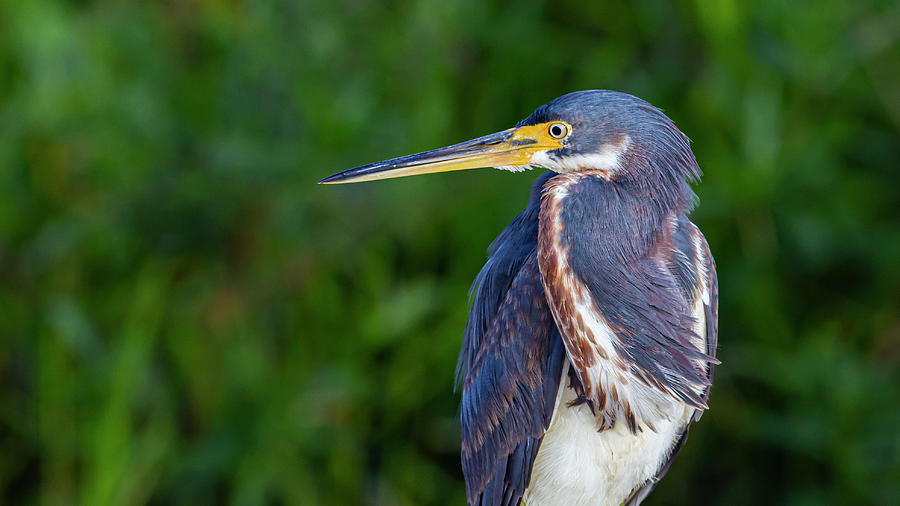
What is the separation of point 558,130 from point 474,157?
0.46ft

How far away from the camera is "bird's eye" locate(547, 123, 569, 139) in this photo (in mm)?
1354

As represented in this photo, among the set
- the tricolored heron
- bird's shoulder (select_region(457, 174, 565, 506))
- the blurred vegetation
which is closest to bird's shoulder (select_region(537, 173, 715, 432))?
the tricolored heron

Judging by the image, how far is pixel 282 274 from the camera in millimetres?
2660

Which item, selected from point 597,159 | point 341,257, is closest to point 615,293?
point 597,159

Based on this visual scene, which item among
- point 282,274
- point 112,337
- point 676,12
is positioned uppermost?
point 676,12

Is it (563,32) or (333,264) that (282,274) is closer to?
(333,264)

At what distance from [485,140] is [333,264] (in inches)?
52.7

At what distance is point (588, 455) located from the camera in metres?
1.64

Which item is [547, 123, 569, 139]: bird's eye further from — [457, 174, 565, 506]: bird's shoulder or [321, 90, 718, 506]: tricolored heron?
[457, 174, 565, 506]: bird's shoulder

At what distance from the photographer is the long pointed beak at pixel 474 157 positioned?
138 cm

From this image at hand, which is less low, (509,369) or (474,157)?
(474,157)

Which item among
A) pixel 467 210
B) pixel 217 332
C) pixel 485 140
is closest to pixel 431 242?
pixel 467 210

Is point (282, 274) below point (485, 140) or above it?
below

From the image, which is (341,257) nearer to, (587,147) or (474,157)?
(474,157)
